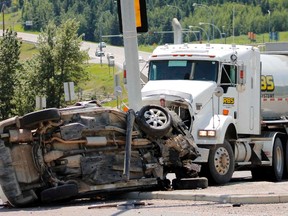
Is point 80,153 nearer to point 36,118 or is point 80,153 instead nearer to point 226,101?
point 36,118

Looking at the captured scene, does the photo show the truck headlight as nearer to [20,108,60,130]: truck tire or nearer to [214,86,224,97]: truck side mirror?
[214,86,224,97]: truck side mirror

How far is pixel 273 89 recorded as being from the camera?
1039 inches

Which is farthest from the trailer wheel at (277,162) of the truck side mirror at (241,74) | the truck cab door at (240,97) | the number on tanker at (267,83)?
the truck side mirror at (241,74)

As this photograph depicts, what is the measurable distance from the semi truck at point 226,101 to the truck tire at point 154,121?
1.96m

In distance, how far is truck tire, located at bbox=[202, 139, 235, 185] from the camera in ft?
69.7

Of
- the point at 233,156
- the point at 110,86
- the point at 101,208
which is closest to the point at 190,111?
the point at 233,156

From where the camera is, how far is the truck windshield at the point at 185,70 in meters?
22.6

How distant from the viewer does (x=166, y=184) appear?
1939 centimetres

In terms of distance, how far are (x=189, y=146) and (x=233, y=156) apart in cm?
277

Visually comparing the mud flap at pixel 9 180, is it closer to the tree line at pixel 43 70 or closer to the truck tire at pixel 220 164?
the truck tire at pixel 220 164

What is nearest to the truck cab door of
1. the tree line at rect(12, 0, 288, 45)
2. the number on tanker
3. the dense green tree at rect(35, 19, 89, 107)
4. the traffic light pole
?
the number on tanker

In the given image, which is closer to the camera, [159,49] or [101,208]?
[101,208]

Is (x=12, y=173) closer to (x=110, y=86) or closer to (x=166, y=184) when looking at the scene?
(x=166, y=184)

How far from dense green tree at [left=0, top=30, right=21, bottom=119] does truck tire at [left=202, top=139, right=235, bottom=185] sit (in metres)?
45.4
